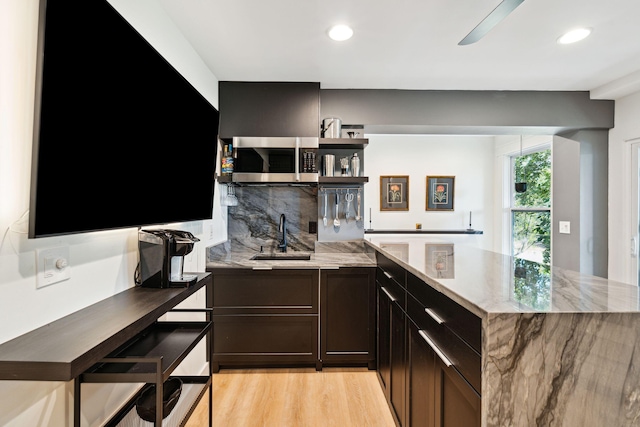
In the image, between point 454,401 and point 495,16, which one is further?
point 495,16

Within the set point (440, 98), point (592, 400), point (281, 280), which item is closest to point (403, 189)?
point (440, 98)

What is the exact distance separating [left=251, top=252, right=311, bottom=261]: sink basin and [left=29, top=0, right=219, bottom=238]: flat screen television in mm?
1365

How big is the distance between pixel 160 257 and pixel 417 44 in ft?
6.81

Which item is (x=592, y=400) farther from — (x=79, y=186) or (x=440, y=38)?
(x=440, y=38)

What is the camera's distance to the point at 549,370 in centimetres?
93

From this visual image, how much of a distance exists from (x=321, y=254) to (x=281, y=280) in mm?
594

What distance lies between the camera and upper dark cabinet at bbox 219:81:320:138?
2.98m

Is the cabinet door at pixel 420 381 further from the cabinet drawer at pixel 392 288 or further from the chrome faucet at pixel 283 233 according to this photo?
the chrome faucet at pixel 283 233

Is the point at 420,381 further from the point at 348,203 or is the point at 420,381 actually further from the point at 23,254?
the point at 348,203

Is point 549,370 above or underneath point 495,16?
underneath

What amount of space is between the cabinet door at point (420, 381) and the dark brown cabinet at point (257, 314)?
3.82ft

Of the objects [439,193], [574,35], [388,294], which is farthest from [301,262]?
[439,193]

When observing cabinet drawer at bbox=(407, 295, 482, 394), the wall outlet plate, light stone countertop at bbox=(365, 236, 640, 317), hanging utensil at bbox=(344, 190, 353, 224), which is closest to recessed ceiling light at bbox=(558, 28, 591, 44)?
light stone countertop at bbox=(365, 236, 640, 317)

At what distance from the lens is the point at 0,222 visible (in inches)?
36.3
